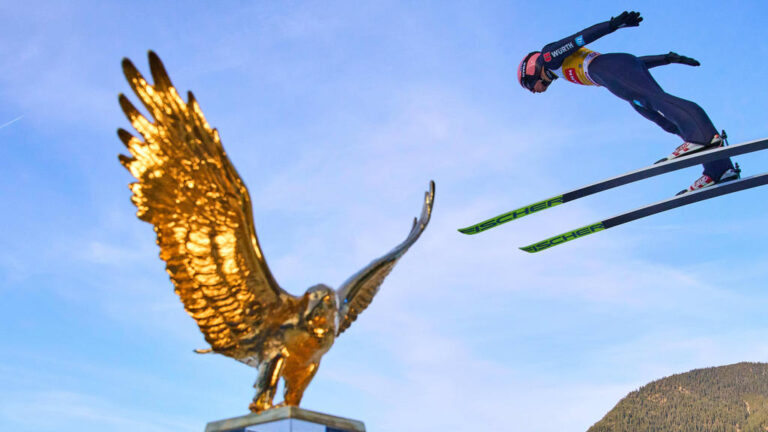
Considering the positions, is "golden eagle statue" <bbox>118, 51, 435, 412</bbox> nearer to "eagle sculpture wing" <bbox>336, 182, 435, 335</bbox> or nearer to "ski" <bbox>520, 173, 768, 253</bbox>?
"eagle sculpture wing" <bbox>336, 182, 435, 335</bbox>

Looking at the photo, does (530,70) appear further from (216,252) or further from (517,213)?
(216,252)

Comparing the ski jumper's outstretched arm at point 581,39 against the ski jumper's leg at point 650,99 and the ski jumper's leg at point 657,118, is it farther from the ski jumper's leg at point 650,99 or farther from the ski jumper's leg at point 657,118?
the ski jumper's leg at point 657,118

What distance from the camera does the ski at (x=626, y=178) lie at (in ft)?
24.9

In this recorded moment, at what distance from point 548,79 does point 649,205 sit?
214 cm

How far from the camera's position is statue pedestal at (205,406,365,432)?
13.4 ft

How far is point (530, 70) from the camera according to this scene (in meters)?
8.96

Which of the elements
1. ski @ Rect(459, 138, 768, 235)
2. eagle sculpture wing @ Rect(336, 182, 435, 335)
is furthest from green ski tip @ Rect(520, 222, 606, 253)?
eagle sculpture wing @ Rect(336, 182, 435, 335)

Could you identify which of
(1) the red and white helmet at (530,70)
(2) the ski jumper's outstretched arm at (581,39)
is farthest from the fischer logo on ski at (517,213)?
(2) the ski jumper's outstretched arm at (581,39)

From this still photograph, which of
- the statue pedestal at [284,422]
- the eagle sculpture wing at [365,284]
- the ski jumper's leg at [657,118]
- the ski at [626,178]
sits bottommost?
the statue pedestal at [284,422]

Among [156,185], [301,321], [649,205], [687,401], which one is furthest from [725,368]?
[156,185]

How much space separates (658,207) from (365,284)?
524cm

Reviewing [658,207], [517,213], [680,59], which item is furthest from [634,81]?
[517,213]

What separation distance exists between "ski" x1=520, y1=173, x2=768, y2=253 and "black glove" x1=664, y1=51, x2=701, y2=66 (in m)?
1.66

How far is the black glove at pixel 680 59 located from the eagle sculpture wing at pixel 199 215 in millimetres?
6536
